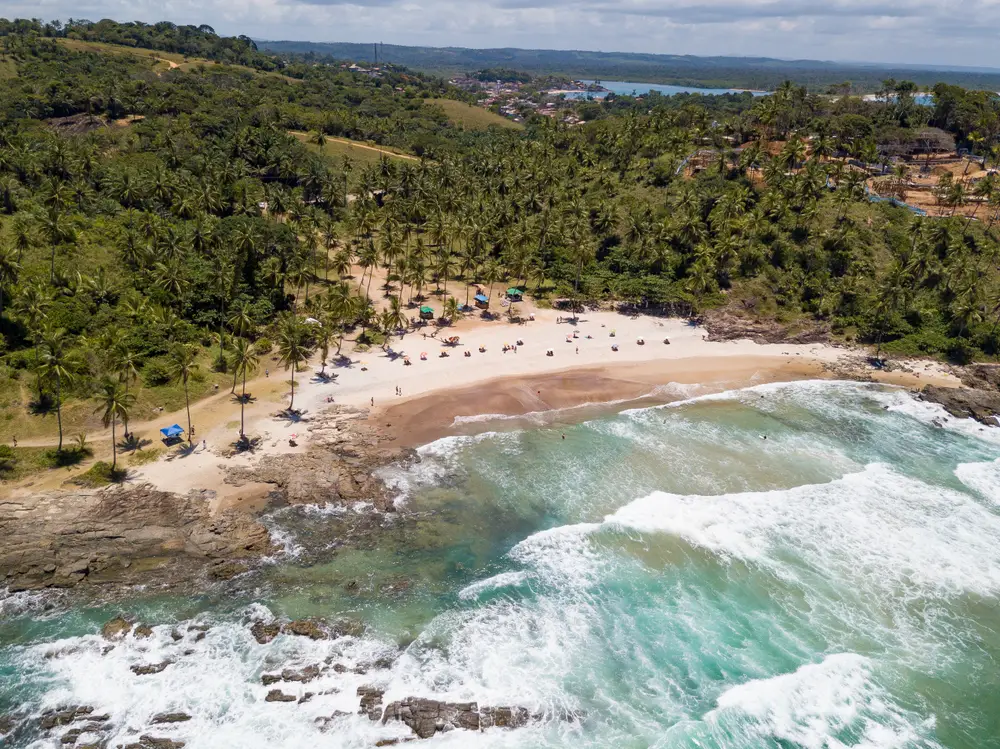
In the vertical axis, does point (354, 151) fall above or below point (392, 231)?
above

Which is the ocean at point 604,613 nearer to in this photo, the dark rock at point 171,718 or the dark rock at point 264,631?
the dark rock at point 171,718

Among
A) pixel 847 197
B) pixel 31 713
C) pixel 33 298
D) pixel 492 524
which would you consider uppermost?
pixel 847 197

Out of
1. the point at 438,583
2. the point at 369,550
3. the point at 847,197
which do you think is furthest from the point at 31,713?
the point at 847,197

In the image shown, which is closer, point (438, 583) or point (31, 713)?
point (31, 713)

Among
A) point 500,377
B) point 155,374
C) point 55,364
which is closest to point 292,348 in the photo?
point 155,374

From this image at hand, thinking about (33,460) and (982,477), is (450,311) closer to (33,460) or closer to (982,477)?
(33,460)

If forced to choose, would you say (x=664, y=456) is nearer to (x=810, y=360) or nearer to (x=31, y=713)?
(x=810, y=360)
